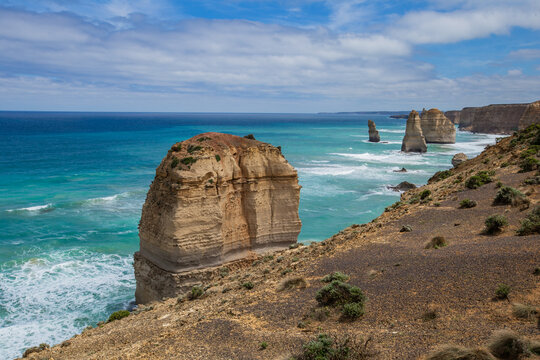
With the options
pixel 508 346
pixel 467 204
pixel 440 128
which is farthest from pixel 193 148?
pixel 440 128

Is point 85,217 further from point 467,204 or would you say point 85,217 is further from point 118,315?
point 467,204

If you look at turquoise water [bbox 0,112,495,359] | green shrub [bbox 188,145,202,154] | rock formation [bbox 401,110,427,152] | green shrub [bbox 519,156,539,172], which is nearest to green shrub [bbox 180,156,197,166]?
green shrub [bbox 188,145,202,154]

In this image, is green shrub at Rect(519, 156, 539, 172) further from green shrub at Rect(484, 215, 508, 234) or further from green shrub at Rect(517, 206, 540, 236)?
green shrub at Rect(517, 206, 540, 236)

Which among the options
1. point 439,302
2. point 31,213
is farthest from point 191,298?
point 31,213

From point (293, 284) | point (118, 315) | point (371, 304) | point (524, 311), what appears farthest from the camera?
point (118, 315)

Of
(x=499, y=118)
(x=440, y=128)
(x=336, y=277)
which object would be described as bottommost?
(x=336, y=277)

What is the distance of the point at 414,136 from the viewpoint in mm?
86812

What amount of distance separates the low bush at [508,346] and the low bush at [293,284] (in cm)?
701

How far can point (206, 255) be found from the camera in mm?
19234

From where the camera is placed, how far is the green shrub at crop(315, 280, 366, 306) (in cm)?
1158

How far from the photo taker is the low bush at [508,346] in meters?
7.47

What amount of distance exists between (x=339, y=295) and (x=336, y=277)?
2149mm

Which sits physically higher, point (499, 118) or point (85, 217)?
point (499, 118)

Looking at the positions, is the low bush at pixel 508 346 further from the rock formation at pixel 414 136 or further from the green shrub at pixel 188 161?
the rock formation at pixel 414 136
